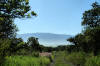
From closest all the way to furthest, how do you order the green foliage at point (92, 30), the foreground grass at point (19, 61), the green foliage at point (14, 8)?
the green foliage at point (14, 8) < the foreground grass at point (19, 61) < the green foliage at point (92, 30)

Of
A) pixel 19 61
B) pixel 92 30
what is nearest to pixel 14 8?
pixel 19 61

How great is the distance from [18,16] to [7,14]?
351 mm

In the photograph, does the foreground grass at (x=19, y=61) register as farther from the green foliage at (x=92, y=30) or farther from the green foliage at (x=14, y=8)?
the green foliage at (x=92, y=30)

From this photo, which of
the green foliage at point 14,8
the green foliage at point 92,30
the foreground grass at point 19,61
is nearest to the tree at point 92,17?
the green foliage at point 92,30

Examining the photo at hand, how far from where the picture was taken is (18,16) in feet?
16.3

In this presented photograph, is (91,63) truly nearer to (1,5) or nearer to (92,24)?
(1,5)

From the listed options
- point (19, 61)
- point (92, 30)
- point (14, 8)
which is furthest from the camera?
point (92, 30)

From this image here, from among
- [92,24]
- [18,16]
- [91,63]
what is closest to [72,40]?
[92,24]

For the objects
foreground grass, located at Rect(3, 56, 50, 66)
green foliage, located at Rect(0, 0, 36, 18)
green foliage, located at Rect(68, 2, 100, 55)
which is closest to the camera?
green foliage, located at Rect(0, 0, 36, 18)

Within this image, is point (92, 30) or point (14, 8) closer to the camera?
point (14, 8)

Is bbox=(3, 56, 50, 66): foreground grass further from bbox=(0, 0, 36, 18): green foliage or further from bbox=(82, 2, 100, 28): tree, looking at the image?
bbox=(82, 2, 100, 28): tree

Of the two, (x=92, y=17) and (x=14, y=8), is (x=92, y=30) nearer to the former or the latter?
(x=92, y=17)

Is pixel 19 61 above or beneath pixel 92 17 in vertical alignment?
beneath

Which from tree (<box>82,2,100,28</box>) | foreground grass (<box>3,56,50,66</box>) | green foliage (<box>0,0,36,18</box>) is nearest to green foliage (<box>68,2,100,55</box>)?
tree (<box>82,2,100,28</box>)
